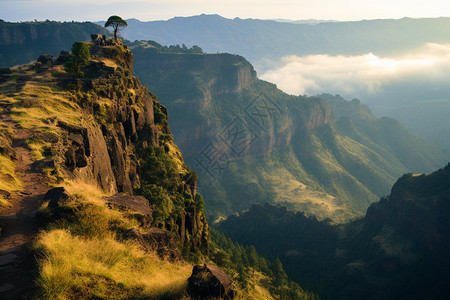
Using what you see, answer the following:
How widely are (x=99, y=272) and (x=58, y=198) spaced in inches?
221

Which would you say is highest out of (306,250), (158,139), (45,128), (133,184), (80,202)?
(45,128)

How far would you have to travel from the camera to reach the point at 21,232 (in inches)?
545

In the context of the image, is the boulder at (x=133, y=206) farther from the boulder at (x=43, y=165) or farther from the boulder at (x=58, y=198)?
the boulder at (x=43, y=165)

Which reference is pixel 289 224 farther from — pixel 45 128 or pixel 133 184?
pixel 45 128

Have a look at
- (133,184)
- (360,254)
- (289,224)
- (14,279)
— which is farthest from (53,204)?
(289,224)

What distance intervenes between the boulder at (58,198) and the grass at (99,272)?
2.07 meters

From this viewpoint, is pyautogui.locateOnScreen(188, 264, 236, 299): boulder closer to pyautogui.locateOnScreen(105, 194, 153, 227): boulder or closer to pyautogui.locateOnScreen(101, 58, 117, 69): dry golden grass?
pyautogui.locateOnScreen(105, 194, 153, 227): boulder

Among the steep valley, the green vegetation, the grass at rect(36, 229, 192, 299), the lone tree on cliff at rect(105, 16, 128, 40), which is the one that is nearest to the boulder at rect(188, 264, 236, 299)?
the steep valley

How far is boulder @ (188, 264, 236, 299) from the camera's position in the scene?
12203 mm

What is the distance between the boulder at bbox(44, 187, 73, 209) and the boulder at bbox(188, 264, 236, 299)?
781cm

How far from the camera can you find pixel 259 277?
9300 cm

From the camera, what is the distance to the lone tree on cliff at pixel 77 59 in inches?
1651

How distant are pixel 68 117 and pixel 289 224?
142 meters

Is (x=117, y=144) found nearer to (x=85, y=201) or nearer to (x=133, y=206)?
(x=133, y=206)
